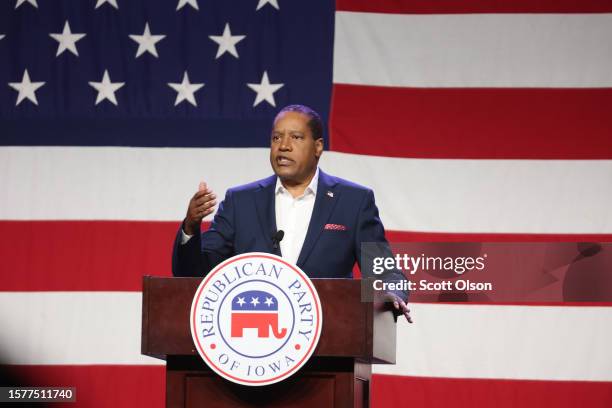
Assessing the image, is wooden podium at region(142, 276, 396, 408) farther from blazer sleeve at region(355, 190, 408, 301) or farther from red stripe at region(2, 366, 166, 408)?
red stripe at region(2, 366, 166, 408)

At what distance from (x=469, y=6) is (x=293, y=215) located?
228cm

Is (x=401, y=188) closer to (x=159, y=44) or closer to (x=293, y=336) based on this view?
(x=159, y=44)

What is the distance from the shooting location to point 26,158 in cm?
448

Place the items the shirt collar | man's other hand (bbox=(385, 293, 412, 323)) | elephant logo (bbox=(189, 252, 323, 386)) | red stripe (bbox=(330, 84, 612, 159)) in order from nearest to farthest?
elephant logo (bbox=(189, 252, 323, 386)) → man's other hand (bbox=(385, 293, 412, 323)) → the shirt collar → red stripe (bbox=(330, 84, 612, 159))

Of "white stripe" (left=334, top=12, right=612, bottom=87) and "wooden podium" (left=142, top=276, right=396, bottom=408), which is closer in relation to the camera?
"wooden podium" (left=142, top=276, right=396, bottom=408)

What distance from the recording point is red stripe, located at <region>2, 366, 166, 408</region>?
4.31m

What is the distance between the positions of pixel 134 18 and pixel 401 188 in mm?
1504

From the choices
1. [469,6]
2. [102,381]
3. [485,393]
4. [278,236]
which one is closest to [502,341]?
A: [485,393]

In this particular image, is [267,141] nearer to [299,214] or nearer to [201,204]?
[299,214]

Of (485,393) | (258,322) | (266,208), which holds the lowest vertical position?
(485,393)

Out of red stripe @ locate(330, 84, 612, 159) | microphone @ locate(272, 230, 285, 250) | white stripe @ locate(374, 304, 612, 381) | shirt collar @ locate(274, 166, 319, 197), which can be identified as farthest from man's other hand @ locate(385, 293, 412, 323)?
red stripe @ locate(330, 84, 612, 159)

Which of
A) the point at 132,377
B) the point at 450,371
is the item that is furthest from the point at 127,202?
the point at 450,371

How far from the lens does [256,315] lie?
6.57ft

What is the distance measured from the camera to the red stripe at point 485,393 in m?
4.21
